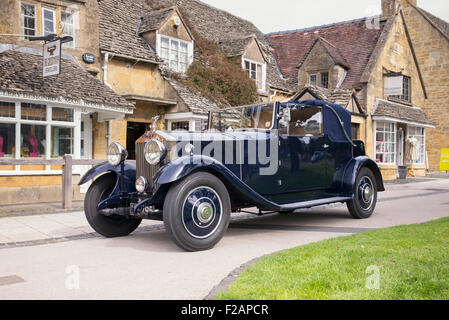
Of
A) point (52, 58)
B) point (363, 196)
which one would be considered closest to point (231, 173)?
point (363, 196)

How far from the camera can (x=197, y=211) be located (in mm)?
5547

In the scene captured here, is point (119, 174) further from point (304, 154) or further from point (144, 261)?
point (304, 154)

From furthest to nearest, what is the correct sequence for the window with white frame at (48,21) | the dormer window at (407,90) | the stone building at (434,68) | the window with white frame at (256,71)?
the stone building at (434,68), the dormer window at (407,90), the window with white frame at (256,71), the window with white frame at (48,21)

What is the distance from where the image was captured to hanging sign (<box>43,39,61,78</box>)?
1062cm

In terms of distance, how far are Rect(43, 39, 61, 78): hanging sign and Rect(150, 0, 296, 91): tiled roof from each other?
7.73m

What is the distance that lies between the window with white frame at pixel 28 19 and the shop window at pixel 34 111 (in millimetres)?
2186

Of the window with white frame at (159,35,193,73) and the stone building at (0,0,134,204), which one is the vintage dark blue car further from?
the window with white frame at (159,35,193,73)

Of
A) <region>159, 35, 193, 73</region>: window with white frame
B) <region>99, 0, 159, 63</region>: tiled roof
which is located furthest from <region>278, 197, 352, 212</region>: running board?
<region>159, 35, 193, 73</region>: window with white frame

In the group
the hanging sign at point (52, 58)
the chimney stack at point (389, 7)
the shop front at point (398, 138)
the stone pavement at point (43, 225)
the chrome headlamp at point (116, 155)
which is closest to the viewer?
the chrome headlamp at point (116, 155)

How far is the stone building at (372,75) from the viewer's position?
70.0 feet

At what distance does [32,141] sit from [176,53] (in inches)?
274

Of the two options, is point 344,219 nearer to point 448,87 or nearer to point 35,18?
point 35,18

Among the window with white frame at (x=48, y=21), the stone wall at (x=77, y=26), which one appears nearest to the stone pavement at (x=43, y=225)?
the stone wall at (x=77, y=26)

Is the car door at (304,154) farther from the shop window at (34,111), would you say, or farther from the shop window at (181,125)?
the shop window at (181,125)
